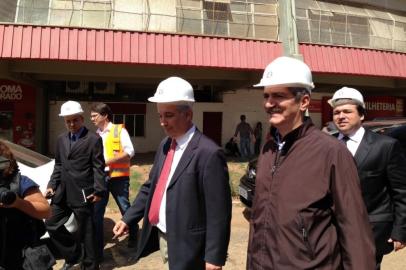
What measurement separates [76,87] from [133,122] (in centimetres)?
263

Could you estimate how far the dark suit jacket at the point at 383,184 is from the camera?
3156 millimetres

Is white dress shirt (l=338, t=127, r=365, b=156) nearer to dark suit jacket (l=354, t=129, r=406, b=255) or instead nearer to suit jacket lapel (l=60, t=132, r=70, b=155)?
dark suit jacket (l=354, t=129, r=406, b=255)

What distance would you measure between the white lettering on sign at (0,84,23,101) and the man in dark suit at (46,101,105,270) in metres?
13.8

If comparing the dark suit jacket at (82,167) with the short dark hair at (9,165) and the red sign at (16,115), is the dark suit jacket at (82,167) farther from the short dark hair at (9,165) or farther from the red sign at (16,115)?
the red sign at (16,115)

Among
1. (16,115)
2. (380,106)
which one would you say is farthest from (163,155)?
(380,106)

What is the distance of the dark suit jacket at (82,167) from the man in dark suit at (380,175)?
269cm

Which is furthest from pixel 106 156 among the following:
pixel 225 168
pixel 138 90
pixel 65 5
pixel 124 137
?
pixel 138 90

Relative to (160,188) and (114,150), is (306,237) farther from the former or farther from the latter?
(114,150)

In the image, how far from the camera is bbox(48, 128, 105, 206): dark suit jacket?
491 centimetres

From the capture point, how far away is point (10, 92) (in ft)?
57.5

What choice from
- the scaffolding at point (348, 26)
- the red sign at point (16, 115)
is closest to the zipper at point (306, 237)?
the scaffolding at point (348, 26)

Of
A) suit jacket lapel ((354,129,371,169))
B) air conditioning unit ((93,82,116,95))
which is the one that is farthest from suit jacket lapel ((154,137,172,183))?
air conditioning unit ((93,82,116,95))

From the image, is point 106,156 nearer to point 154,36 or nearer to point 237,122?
point 154,36

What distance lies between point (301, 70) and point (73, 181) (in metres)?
3.45
